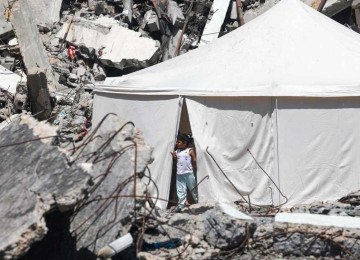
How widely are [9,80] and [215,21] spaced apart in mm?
4564

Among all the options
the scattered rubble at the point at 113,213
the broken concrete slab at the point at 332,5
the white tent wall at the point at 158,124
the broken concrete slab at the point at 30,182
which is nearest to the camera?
the broken concrete slab at the point at 30,182

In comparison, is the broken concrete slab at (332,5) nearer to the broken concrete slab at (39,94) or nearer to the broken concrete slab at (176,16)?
the broken concrete slab at (176,16)

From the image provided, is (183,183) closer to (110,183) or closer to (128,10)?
(110,183)

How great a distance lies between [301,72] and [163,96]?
2026 mm

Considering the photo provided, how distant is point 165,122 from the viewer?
37.5ft

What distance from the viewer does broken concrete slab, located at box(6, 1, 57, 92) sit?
16078 mm

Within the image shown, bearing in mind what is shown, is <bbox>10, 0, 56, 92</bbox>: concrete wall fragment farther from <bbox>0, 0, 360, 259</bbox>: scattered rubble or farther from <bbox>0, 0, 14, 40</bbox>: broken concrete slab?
<bbox>0, 0, 360, 259</bbox>: scattered rubble

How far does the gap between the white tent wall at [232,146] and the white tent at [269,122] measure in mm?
14

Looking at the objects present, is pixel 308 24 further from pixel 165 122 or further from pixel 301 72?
pixel 165 122

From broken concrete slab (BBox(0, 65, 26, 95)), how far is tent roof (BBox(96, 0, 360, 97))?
10.9 feet

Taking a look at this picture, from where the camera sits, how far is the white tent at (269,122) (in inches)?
429

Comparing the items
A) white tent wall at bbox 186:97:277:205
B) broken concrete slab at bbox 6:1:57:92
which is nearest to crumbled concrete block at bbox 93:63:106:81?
broken concrete slab at bbox 6:1:57:92

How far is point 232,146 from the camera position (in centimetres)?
1113

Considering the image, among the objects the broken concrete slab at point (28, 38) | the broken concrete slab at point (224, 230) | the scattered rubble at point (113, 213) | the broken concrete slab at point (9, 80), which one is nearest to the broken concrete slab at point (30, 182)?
the scattered rubble at point (113, 213)
